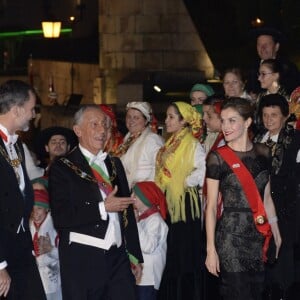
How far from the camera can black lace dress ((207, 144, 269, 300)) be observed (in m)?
9.08

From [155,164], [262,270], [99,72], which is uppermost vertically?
[99,72]

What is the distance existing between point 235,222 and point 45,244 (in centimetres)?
217

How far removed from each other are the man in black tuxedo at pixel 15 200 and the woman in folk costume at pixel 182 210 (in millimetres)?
2581

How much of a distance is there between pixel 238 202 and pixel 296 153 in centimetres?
132

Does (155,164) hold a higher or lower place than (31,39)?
lower

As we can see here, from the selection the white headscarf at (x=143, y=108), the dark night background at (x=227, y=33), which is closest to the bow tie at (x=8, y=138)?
the white headscarf at (x=143, y=108)

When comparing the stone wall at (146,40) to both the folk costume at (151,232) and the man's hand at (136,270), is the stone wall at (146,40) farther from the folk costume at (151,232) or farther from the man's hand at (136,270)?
the man's hand at (136,270)

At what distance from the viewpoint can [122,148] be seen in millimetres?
11914

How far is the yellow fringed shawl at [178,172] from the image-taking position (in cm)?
1104

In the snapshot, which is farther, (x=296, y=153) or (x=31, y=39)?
(x=31, y=39)

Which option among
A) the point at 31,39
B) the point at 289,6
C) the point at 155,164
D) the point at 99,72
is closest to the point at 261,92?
the point at 155,164

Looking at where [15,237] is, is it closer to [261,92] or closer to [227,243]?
[227,243]

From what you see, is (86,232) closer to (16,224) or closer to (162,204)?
(16,224)

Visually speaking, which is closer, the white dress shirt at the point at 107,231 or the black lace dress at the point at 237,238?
the white dress shirt at the point at 107,231
